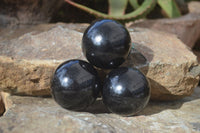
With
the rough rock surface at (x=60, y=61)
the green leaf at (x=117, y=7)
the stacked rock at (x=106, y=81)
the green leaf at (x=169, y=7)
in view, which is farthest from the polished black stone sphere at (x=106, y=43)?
the green leaf at (x=169, y=7)

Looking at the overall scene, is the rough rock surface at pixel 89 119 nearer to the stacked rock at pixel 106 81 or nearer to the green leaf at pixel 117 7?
the stacked rock at pixel 106 81

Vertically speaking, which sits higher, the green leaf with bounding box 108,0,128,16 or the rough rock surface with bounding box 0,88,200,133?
the green leaf with bounding box 108,0,128,16

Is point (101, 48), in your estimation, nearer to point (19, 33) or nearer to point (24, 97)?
point (24, 97)

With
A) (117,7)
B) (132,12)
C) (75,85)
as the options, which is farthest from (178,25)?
(75,85)

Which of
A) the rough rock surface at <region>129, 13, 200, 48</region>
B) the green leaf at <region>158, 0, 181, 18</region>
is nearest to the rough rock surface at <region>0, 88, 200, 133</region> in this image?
the rough rock surface at <region>129, 13, 200, 48</region>

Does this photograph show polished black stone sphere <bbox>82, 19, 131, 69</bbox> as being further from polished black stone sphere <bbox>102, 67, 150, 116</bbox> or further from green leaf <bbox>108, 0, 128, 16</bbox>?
green leaf <bbox>108, 0, 128, 16</bbox>

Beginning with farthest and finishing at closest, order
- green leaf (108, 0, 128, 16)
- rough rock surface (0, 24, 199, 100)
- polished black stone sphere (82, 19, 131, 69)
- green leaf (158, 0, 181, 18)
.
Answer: green leaf (158, 0, 181, 18) → green leaf (108, 0, 128, 16) → rough rock surface (0, 24, 199, 100) → polished black stone sphere (82, 19, 131, 69)

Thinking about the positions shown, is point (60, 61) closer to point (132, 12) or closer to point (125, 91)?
point (125, 91)
